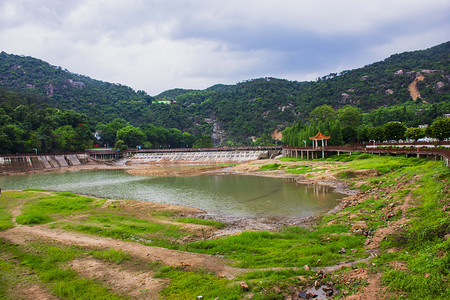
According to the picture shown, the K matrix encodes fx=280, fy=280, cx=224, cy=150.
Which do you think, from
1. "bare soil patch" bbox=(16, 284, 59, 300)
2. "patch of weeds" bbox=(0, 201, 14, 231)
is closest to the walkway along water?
"patch of weeds" bbox=(0, 201, 14, 231)

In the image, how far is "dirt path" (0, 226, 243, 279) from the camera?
11.2 metres

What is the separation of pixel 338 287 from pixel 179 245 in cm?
811

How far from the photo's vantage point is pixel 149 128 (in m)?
147

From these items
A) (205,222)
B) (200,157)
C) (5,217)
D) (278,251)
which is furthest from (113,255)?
(200,157)

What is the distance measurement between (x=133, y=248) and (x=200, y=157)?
3532 inches

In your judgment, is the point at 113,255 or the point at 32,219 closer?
the point at 113,255

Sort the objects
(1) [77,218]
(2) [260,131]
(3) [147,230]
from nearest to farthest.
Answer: (3) [147,230]
(1) [77,218]
(2) [260,131]

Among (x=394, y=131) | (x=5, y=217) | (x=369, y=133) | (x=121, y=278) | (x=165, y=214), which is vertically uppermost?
(x=394, y=131)

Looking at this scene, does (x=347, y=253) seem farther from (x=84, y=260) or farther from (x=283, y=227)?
(x=84, y=260)

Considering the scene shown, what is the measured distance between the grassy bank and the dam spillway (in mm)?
73208


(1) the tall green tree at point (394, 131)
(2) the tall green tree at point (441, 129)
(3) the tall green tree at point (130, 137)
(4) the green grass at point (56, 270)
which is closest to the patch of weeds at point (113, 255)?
(4) the green grass at point (56, 270)

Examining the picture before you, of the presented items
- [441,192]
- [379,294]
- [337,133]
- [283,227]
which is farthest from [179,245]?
[337,133]

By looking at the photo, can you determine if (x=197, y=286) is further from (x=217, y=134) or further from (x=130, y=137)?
(x=217, y=134)

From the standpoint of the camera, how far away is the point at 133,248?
43.4 feet
